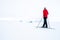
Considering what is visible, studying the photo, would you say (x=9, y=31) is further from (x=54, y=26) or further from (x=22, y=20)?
(x=54, y=26)

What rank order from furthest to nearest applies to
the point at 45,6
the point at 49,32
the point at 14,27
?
1. the point at 45,6
2. the point at 14,27
3. the point at 49,32

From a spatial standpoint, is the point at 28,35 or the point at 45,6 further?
the point at 45,6

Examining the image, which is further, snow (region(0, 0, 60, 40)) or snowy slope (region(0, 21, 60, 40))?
snow (region(0, 0, 60, 40))

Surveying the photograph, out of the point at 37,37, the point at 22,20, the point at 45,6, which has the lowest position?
the point at 37,37

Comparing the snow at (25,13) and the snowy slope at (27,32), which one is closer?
the snowy slope at (27,32)

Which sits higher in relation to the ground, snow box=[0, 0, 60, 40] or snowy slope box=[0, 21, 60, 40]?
snow box=[0, 0, 60, 40]

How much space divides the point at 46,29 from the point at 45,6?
0.53 m

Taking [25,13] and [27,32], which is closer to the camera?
[27,32]

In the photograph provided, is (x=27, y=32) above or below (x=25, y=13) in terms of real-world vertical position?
below

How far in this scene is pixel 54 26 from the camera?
6.75 ft

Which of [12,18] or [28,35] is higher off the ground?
[12,18]

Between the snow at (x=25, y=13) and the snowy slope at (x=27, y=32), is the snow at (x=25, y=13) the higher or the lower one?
the higher one

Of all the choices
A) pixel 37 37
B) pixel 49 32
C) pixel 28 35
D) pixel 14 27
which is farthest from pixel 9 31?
pixel 49 32

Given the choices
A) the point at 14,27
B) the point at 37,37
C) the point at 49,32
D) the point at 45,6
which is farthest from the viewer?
the point at 45,6
